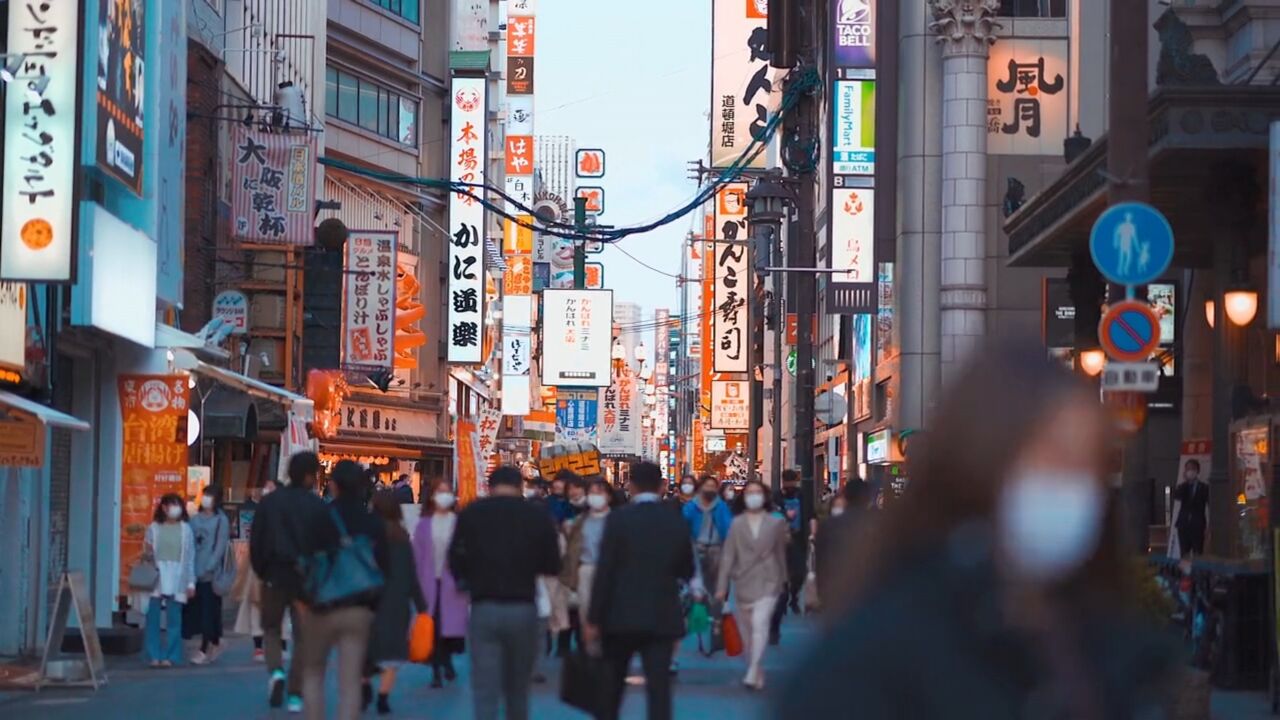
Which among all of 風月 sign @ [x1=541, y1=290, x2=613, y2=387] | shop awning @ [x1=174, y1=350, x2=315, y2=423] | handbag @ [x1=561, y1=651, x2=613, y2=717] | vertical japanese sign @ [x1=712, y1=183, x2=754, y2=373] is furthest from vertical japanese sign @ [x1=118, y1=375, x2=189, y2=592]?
vertical japanese sign @ [x1=712, y1=183, x2=754, y2=373]

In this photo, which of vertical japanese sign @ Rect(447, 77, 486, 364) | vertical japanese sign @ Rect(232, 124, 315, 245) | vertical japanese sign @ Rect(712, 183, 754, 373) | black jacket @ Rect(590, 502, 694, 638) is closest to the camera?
black jacket @ Rect(590, 502, 694, 638)

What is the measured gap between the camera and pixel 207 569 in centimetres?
2038

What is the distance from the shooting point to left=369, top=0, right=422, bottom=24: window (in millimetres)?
55719

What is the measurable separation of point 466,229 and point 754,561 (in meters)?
34.6

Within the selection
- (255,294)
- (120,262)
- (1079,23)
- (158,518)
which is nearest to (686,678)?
(158,518)

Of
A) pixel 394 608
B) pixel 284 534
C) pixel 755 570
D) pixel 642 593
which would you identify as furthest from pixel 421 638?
pixel 755 570

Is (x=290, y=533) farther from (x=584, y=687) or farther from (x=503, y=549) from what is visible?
(x=584, y=687)

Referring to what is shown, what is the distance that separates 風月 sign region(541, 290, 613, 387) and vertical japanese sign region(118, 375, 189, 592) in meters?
37.0

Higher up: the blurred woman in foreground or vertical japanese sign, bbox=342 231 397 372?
vertical japanese sign, bbox=342 231 397 372

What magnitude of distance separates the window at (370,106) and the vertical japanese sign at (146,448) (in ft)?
101

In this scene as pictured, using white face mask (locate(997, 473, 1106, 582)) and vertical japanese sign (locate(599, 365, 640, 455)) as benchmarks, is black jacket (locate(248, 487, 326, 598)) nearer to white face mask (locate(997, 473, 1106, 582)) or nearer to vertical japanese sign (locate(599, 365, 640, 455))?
white face mask (locate(997, 473, 1106, 582))

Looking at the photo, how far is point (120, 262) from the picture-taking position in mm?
20578

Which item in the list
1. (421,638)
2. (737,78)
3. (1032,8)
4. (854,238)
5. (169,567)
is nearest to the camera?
(421,638)

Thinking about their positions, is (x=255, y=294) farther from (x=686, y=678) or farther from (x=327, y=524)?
(x=327, y=524)
